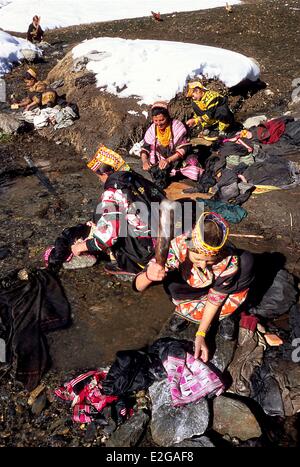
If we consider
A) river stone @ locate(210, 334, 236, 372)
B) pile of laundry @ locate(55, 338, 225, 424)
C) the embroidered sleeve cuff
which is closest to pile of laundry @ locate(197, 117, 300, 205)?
river stone @ locate(210, 334, 236, 372)

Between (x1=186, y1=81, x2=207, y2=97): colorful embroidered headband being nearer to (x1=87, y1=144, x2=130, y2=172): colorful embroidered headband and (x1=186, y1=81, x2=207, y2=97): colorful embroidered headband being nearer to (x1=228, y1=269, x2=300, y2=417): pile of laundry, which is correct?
(x1=87, y1=144, x2=130, y2=172): colorful embroidered headband

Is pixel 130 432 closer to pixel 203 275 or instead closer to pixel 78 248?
pixel 203 275

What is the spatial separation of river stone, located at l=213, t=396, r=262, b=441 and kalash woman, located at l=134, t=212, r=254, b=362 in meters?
0.39

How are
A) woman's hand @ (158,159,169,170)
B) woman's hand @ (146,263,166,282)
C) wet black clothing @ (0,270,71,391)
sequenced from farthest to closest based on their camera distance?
woman's hand @ (158,159,169,170)
wet black clothing @ (0,270,71,391)
woman's hand @ (146,263,166,282)

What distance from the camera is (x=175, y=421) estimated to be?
3.13m

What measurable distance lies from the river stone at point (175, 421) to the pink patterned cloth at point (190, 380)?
0.06 metres

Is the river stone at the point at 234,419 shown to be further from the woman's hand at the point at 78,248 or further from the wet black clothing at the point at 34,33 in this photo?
the wet black clothing at the point at 34,33

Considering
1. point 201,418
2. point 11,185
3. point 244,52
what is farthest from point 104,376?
point 244,52

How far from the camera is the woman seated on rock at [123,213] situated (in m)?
4.09

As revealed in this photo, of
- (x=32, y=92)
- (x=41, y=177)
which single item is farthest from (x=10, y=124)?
(x=41, y=177)

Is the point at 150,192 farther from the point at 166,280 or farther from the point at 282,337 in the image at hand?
the point at 282,337

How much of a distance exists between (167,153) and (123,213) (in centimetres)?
277

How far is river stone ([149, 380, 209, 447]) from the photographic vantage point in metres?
3.08

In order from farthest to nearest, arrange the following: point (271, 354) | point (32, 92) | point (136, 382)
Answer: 1. point (32, 92)
2. point (271, 354)
3. point (136, 382)
